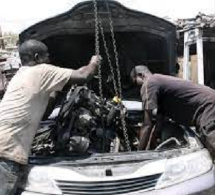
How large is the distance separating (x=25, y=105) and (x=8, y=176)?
0.67m

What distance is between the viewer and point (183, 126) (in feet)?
18.9

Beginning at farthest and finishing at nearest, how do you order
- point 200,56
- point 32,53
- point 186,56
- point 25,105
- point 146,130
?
point 186,56 < point 200,56 < point 146,130 < point 32,53 < point 25,105

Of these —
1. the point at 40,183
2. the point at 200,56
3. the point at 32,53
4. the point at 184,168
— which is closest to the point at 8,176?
the point at 40,183

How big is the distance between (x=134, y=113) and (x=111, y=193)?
2.06 meters

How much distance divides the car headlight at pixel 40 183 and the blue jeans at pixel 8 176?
12 centimetres

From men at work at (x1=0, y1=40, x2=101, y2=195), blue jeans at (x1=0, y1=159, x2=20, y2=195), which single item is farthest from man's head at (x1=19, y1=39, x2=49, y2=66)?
blue jeans at (x1=0, y1=159, x2=20, y2=195)

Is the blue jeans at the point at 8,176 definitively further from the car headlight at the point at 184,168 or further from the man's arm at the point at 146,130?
the man's arm at the point at 146,130

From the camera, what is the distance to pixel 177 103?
562 cm

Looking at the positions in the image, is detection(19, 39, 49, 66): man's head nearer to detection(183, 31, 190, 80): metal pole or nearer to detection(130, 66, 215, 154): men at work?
detection(130, 66, 215, 154): men at work

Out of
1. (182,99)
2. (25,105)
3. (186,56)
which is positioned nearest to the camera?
(25,105)

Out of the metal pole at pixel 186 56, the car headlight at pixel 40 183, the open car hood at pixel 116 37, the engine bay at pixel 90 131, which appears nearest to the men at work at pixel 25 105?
the car headlight at pixel 40 183

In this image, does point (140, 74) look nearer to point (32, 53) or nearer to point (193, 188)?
point (32, 53)

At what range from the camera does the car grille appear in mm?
4430

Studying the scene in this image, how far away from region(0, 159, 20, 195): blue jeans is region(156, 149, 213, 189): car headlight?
1.22 m
